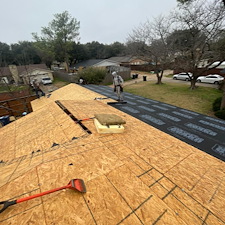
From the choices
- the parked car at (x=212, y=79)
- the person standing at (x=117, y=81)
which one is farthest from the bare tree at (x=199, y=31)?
the person standing at (x=117, y=81)

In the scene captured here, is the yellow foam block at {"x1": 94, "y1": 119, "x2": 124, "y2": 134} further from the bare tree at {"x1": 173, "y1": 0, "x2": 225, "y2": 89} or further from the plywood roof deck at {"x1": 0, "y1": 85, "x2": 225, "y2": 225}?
the bare tree at {"x1": 173, "y1": 0, "x2": 225, "y2": 89}

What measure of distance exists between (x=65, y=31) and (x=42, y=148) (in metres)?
32.5

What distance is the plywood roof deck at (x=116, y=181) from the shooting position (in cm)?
157

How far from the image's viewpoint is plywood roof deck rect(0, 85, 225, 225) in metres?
1.57

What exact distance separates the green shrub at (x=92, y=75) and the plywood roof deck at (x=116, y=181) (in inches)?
612

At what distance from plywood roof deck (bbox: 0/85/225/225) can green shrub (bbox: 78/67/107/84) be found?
1555 centimetres

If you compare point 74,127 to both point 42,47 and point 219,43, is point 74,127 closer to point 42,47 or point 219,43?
point 219,43

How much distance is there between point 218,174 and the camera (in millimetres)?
2465

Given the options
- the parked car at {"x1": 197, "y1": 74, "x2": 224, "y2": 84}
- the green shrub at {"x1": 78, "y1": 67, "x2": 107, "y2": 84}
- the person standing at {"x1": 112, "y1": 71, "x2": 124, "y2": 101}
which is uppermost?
the person standing at {"x1": 112, "y1": 71, "x2": 124, "y2": 101}

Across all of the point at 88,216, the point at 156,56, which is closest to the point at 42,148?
the point at 88,216

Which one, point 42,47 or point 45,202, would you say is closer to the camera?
point 45,202

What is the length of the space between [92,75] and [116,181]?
17579mm

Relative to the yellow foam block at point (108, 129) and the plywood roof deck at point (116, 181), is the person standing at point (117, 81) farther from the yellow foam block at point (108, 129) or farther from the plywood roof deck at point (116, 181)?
the plywood roof deck at point (116, 181)

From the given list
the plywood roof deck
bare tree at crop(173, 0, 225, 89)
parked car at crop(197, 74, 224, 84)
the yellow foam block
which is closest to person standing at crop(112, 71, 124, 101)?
the yellow foam block
